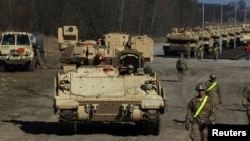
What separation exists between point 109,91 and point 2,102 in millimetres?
8987

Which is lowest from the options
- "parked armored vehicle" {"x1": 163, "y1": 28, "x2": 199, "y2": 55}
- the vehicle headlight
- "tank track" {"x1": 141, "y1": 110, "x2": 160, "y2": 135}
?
"tank track" {"x1": 141, "y1": 110, "x2": 160, "y2": 135}

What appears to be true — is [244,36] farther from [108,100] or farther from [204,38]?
[108,100]

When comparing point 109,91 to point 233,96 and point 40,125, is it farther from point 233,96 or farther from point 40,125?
point 233,96

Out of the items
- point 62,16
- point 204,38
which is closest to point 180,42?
point 204,38

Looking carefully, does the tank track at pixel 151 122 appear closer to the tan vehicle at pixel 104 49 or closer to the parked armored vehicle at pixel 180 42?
the tan vehicle at pixel 104 49

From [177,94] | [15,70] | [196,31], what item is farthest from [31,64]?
[196,31]

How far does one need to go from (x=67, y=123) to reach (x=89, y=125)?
268 centimetres

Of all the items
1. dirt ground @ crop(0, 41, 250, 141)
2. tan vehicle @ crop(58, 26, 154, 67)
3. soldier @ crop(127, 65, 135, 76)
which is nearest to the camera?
dirt ground @ crop(0, 41, 250, 141)

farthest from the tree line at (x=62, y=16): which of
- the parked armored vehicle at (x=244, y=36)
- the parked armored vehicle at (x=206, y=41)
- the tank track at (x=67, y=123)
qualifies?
the tank track at (x=67, y=123)

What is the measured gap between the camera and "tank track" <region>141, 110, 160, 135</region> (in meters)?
16.9

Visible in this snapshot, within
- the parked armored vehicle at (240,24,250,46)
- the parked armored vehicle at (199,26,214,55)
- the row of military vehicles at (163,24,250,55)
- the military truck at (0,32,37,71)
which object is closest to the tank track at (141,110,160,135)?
the military truck at (0,32,37,71)

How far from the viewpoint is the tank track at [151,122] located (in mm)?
16859

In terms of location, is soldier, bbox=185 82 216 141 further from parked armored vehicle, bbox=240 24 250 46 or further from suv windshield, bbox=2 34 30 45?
parked armored vehicle, bbox=240 24 250 46

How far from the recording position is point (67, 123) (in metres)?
16.9
